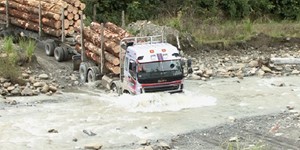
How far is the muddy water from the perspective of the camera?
1531 cm

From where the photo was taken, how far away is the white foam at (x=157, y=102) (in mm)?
18141

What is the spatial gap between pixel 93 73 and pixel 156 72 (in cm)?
399

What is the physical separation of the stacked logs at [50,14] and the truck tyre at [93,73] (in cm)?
332

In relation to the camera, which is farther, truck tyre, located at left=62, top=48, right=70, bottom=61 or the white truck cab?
truck tyre, located at left=62, top=48, right=70, bottom=61

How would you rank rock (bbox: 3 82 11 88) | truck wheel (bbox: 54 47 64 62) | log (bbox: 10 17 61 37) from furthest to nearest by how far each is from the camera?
log (bbox: 10 17 61 37)
truck wheel (bbox: 54 47 64 62)
rock (bbox: 3 82 11 88)

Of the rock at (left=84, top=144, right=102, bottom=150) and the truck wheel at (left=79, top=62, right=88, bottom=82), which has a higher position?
the truck wheel at (left=79, top=62, right=88, bottom=82)

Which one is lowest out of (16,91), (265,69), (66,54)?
(16,91)

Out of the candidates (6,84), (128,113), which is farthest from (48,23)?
(128,113)

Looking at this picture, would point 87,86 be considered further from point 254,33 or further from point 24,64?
point 254,33

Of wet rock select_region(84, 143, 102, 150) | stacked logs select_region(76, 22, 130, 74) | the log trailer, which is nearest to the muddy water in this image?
wet rock select_region(84, 143, 102, 150)

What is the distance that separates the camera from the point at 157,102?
18.2 meters

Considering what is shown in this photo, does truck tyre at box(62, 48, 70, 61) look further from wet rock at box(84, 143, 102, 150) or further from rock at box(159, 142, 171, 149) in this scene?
rock at box(159, 142, 171, 149)

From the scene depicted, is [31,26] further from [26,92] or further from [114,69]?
[114,69]

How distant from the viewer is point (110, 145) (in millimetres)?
14641
